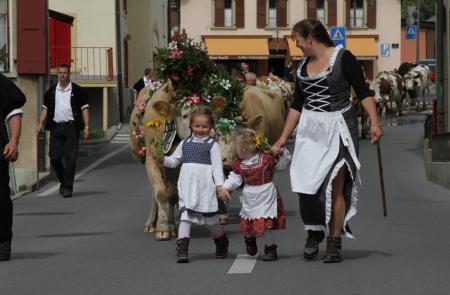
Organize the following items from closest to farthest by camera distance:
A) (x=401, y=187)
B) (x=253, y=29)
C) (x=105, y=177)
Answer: (x=401, y=187), (x=105, y=177), (x=253, y=29)

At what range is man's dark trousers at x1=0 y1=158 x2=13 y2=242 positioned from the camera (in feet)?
34.6

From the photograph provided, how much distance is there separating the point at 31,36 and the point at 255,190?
11856 millimetres

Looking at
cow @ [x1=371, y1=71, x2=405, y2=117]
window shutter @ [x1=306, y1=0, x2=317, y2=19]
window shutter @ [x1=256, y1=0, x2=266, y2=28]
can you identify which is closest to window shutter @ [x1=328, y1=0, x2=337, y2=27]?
window shutter @ [x1=306, y1=0, x2=317, y2=19]

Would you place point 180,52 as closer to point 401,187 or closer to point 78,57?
point 401,187

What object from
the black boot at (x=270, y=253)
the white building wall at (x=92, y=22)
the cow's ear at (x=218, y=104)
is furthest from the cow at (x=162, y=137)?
the white building wall at (x=92, y=22)

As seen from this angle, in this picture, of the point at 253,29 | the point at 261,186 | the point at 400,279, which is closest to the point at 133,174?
the point at 261,186

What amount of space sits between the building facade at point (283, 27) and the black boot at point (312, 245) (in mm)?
64897

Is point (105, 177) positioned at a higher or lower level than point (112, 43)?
lower

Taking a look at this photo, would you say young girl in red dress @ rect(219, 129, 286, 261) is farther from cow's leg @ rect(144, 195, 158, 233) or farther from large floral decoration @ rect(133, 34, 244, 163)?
cow's leg @ rect(144, 195, 158, 233)

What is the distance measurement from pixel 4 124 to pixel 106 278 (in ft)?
6.77

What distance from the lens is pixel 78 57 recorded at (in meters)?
38.6

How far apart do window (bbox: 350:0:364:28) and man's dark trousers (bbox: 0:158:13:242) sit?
66.1m

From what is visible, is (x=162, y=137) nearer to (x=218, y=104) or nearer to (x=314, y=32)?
(x=218, y=104)

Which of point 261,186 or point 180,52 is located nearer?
point 261,186
